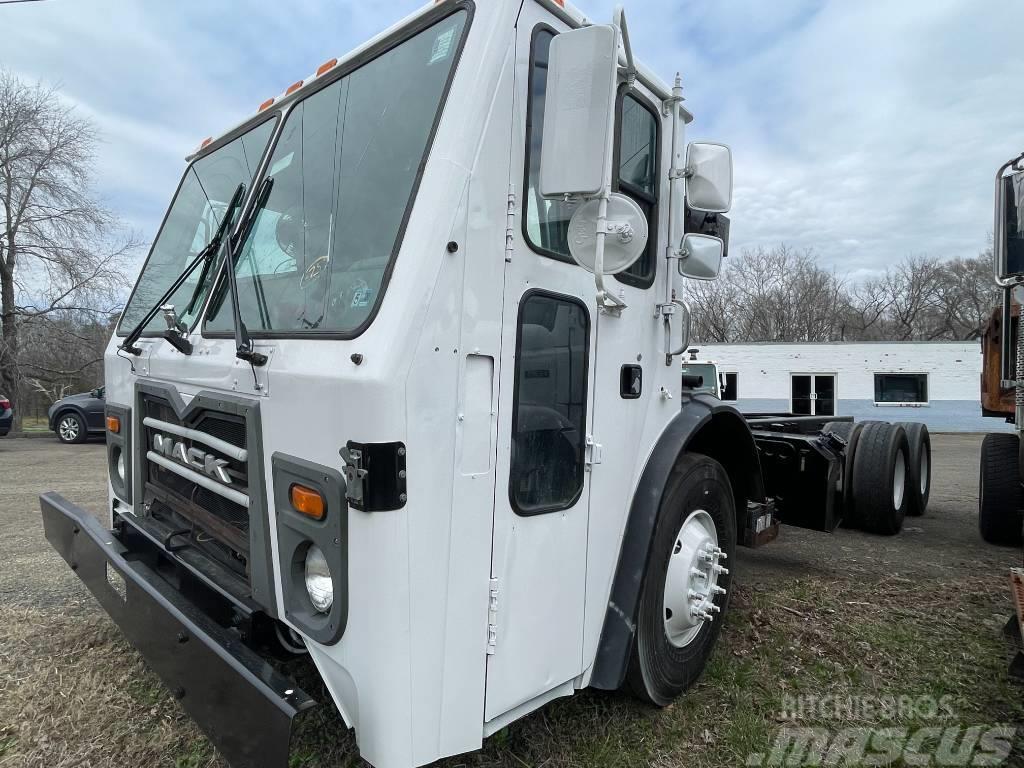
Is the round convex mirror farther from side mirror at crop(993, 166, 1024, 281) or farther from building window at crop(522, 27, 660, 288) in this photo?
side mirror at crop(993, 166, 1024, 281)

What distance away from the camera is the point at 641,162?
2576mm

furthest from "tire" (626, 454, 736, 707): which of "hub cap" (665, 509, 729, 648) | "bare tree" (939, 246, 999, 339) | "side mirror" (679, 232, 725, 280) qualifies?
"bare tree" (939, 246, 999, 339)

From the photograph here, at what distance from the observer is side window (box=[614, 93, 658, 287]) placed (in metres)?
2.40

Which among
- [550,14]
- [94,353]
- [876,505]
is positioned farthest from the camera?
[94,353]

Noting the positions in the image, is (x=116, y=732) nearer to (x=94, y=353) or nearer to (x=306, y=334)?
(x=306, y=334)

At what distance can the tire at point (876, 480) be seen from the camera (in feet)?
17.5

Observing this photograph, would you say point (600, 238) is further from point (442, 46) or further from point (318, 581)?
point (318, 581)

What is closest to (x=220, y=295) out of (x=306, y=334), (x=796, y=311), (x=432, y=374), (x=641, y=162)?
(x=306, y=334)

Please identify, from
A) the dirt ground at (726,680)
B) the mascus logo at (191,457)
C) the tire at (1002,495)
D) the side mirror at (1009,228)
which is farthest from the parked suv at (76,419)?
the side mirror at (1009,228)

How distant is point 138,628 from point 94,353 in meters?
19.4

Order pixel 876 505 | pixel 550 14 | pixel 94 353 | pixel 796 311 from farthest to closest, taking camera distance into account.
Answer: pixel 796 311
pixel 94 353
pixel 876 505
pixel 550 14

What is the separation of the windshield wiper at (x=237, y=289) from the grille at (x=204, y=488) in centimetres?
23

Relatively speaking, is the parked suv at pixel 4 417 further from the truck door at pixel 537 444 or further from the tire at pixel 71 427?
the truck door at pixel 537 444

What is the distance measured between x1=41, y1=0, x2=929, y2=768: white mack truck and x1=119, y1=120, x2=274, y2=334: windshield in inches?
1.5
